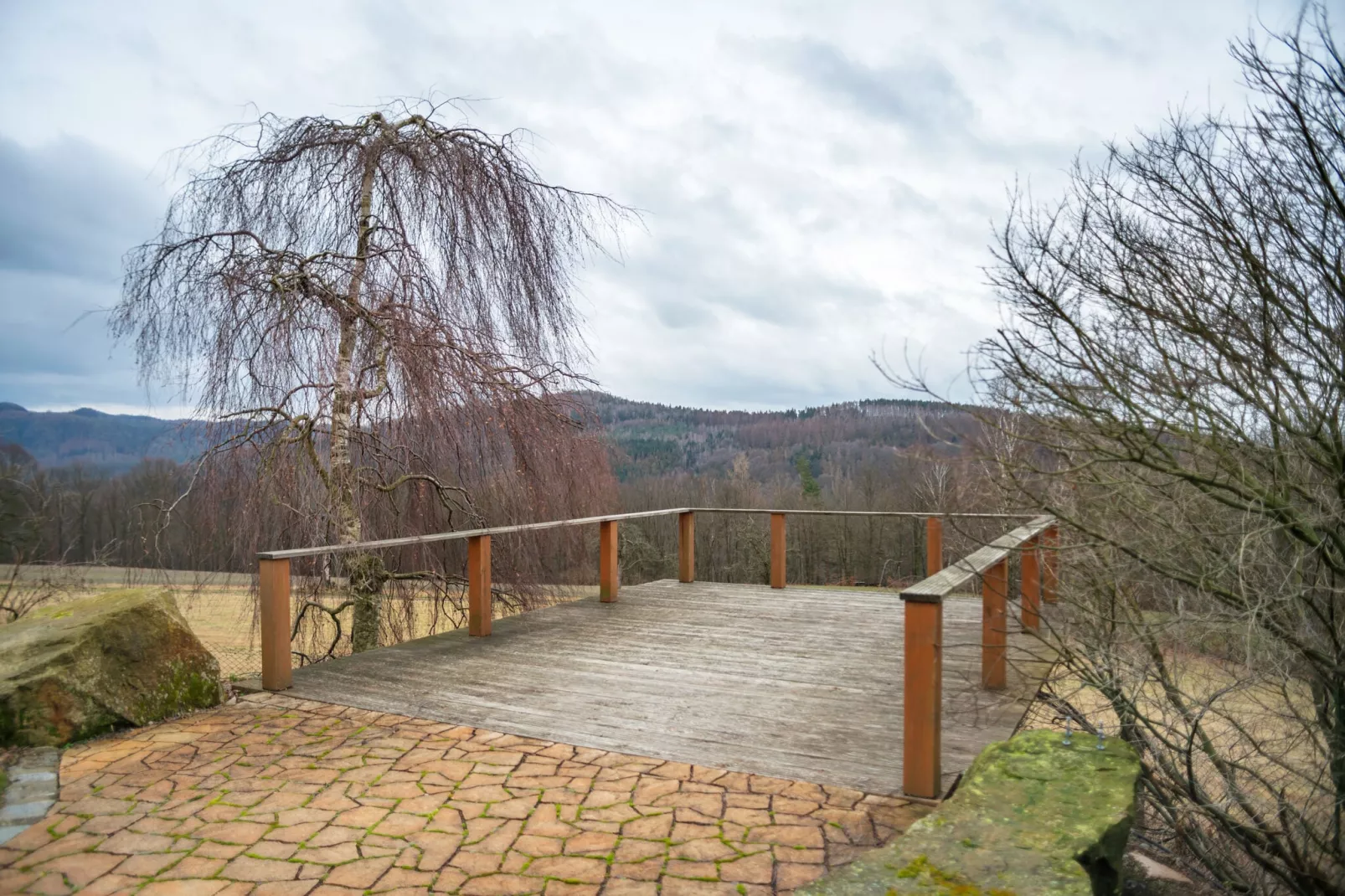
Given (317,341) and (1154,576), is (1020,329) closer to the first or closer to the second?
(1154,576)

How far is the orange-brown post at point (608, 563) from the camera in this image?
7.24 m

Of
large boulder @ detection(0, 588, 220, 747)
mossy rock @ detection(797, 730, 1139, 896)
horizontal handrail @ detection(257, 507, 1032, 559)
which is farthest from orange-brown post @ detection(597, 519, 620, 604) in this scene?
mossy rock @ detection(797, 730, 1139, 896)

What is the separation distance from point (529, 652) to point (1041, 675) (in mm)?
3071

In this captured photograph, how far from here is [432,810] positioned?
2.85 m

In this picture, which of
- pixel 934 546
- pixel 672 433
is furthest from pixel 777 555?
pixel 672 433

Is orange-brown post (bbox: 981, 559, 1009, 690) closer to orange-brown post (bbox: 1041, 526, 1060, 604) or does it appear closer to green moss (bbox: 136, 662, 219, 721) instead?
orange-brown post (bbox: 1041, 526, 1060, 604)

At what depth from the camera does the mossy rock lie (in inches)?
80.9

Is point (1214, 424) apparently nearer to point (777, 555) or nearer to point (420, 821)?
point (420, 821)

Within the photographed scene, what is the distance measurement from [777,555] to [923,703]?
18.2 ft

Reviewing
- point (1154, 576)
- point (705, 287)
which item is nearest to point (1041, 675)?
point (1154, 576)

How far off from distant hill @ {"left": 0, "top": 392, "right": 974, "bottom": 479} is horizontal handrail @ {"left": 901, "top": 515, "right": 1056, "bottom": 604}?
54 cm

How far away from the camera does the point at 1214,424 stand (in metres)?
3.59

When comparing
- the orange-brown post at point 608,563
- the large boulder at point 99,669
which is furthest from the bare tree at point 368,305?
→ the large boulder at point 99,669

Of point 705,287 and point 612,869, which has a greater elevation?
point 705,287
